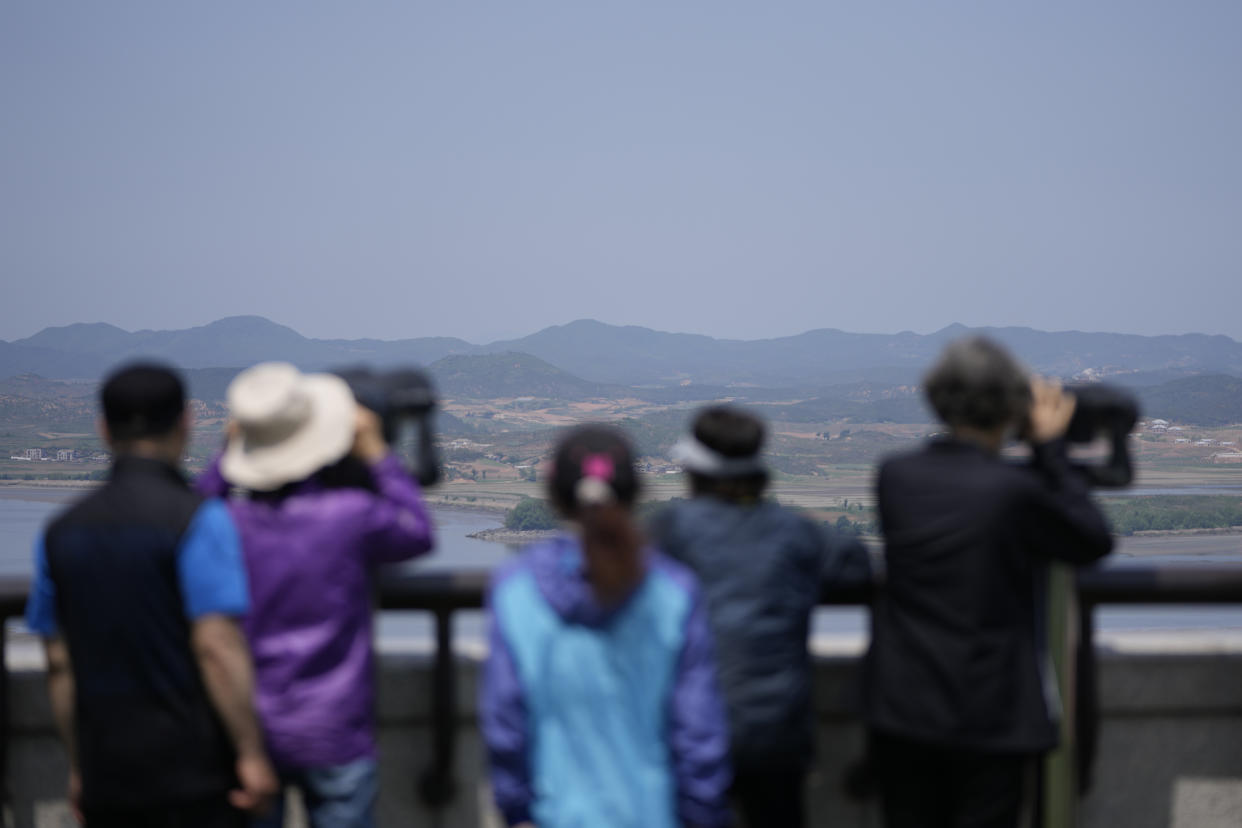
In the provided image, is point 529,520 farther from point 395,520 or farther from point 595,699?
point 595,699

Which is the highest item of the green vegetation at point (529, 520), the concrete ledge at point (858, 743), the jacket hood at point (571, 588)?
the jacket hood at point (571, 588)

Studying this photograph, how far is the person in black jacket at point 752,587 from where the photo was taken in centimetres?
276

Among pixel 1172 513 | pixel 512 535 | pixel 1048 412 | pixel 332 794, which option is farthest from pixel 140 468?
pixel 1172 513

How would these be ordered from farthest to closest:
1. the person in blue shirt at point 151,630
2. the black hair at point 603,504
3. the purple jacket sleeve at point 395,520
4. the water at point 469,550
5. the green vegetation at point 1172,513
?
1. the green vegetation at point 1172,513
2. the water at point 469,550
3. the purple jacket sleeve at point 395,520
4. the person in blue shirt at point 151,630
5. the black hair at point 603,504

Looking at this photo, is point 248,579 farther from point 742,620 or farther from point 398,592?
point 742,620

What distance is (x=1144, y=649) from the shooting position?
360cm

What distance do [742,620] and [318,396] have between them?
1225 mm

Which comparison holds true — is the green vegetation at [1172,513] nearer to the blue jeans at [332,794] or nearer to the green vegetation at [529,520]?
the green vegetation at [529,520]

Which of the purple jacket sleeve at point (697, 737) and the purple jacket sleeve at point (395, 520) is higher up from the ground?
the purple jacket sleeve at point (395, 520)

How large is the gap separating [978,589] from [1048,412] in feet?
1.79

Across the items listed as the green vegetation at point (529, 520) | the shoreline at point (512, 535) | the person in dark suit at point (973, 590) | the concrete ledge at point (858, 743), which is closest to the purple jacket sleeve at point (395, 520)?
the concrete ledge at point (858, 743)

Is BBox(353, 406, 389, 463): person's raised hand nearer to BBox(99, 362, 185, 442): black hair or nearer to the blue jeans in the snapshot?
BBox(99, 362, 185, 442): black hair

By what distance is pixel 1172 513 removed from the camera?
306 feet

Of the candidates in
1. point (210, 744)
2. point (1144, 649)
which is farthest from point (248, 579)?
point (1144, 649)
